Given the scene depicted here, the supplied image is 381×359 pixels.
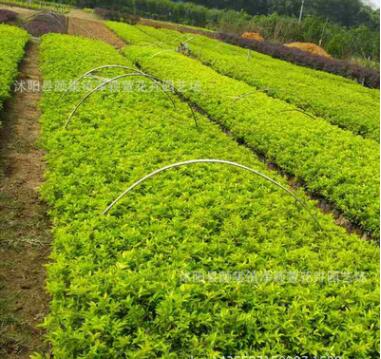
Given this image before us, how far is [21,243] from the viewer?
19.0 feet

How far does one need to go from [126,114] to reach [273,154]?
12.5 feet

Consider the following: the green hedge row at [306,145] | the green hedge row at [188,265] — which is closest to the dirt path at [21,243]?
the green hedge row at [188,265]

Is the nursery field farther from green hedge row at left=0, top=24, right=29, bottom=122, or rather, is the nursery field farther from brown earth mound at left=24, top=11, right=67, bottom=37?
brown earth mound at left=24, top=11, right=67, bottom=37

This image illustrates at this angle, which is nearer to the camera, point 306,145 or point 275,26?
point 306,145

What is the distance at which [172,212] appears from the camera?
19.3ft

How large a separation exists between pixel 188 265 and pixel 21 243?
8.59ft

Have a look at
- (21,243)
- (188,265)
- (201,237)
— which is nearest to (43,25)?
(21,243)

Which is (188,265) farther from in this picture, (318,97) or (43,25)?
(43,25)

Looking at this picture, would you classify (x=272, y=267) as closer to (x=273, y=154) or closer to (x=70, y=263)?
(x=70, y=263)

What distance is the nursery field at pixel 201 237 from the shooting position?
397cm

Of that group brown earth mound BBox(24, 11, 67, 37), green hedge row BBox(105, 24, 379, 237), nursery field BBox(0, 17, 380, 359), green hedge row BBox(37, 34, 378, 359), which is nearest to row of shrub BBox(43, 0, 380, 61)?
brown earth mound BBox(24, 11, 67, 37)

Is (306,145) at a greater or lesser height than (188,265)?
greater

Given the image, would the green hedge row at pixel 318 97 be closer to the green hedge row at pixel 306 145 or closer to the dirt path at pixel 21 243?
the green hedge row at pixel 306 145

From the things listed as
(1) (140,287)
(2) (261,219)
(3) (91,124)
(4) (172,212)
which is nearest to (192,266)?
(1) (140,287)
